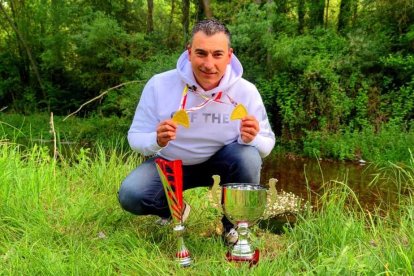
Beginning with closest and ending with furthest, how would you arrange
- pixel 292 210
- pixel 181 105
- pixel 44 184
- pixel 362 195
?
pixel 181 105 → pixel 44 184 → pixel 292 210 → pixel 362 195

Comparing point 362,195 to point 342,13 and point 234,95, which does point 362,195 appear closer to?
point 234,95

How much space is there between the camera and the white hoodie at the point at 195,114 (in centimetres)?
204

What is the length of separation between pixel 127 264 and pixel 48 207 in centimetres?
86

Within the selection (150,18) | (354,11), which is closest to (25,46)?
(150,18)

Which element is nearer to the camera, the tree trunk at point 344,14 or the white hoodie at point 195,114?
the white hoodie at point 195,114

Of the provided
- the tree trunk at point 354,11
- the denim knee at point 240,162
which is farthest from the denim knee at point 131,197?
the tree trunk at point 354,11

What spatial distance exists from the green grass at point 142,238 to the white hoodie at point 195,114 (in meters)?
0.41

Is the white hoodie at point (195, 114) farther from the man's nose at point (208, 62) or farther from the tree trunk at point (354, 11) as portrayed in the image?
the tree trunk at point (354, 11)

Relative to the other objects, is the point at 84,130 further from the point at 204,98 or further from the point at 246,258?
the point at 246,258

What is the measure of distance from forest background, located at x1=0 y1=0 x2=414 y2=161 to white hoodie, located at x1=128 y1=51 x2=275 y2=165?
2623 millimetres

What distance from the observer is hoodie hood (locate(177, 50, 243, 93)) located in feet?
6.57

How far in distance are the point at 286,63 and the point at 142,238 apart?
4.76m

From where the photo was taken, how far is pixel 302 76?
20.9 ft

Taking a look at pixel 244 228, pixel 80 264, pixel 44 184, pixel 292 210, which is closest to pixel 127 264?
pixel 80 264
